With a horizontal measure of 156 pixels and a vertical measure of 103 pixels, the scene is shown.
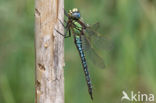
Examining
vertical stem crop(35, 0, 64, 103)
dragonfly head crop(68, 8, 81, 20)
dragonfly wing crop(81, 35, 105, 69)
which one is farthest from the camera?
dragonfly wing crop(81, 35, 105, 69)

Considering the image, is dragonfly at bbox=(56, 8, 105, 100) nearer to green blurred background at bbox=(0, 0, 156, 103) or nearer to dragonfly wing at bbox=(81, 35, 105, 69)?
dragonfly wing at bbox=(81, 35, 105, 69)

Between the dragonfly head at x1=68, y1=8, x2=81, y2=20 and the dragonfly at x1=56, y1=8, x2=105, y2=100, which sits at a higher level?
the dragonfly head at x1=68, y1=8, x2=81, y2=20

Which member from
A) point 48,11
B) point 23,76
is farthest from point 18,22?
point 48,11

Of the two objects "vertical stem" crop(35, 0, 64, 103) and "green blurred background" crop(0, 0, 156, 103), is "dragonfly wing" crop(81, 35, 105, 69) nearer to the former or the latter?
"green blurred background" crop(0, 0, 156, 103)

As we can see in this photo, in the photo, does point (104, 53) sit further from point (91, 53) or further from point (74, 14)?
point (74, 14)

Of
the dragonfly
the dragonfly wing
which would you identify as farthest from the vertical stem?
the dragonfly wing

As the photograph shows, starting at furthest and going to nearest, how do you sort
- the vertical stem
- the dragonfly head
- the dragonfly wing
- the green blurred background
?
the green blurred background
the dragonfly wing
the dragonfly head
the vertical stem

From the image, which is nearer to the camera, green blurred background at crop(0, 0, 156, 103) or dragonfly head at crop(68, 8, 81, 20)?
dragonfly head at crop(68, 8, 81, 20)
